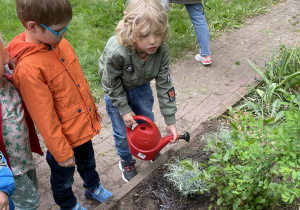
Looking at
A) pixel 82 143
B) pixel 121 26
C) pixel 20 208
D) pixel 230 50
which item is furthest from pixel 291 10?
pixel 20 208

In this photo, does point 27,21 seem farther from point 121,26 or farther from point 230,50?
point 230,50

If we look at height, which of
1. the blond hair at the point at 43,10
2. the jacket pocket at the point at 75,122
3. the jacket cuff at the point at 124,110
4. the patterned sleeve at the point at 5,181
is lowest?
the jacket cuff at the point at 124,110

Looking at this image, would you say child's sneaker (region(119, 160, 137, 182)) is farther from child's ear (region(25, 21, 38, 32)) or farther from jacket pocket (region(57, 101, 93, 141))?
child's ear (region(25, 21, 38, 32))

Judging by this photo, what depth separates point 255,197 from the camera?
1942 millimetres

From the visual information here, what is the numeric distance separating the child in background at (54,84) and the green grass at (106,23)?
1.96m

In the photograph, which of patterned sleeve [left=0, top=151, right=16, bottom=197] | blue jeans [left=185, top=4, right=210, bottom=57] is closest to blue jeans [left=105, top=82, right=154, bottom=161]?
patterned sleeve [left=0, top=151, right=16, bottom=197]

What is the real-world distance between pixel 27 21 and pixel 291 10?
19.5ft

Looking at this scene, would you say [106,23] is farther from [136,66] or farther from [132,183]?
[132,183]

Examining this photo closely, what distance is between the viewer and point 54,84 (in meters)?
1.82

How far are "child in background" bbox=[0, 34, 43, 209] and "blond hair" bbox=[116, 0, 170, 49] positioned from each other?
2.42ft

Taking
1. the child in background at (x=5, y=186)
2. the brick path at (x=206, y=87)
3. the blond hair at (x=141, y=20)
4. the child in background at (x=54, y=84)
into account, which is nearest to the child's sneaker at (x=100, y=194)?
the brick path at (x=206, y=87)

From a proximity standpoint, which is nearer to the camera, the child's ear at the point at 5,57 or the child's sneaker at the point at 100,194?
the child's ear at the point at 5,57

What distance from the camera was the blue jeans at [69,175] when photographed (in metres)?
2.09

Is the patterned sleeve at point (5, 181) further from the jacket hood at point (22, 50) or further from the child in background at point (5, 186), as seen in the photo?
the jacket hood at point (22, 50)
